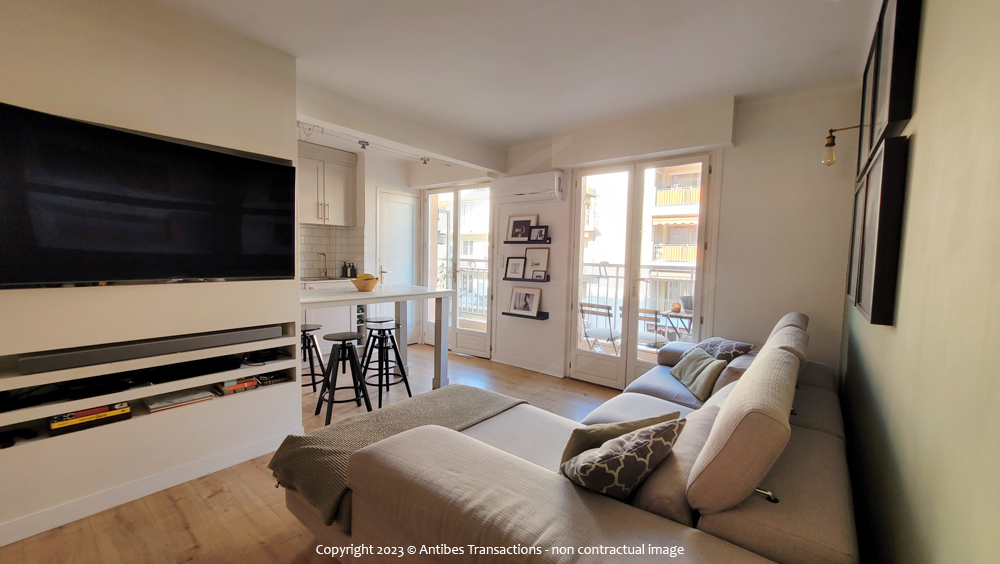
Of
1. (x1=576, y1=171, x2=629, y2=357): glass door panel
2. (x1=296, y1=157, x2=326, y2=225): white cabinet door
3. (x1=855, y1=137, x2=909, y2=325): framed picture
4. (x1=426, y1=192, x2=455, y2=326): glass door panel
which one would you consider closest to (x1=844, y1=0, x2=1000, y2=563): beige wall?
(x1=855, y1=137, x2=909, y2=325): framed picture

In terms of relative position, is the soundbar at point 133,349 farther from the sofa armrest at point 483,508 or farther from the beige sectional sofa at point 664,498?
the sofa armrest at point 483,508

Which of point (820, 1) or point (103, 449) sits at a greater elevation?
point (820, 1)

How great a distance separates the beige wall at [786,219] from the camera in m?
2.80

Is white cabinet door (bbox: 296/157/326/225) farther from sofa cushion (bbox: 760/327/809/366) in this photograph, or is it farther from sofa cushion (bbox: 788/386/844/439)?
sofa cushion (bbox: 788/386/844/439)

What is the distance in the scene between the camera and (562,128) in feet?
12.7

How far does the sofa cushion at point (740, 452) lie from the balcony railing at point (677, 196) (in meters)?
2.71

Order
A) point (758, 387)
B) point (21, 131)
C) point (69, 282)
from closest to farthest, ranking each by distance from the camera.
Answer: point (758, 387) < point (21, 131) < point (69, 282)

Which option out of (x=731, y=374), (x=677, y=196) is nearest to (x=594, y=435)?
(x=731, y=374)

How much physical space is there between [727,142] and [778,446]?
2779mm

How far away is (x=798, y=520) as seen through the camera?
0.96 meters

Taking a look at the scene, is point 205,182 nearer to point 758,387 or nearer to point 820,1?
point 758,387

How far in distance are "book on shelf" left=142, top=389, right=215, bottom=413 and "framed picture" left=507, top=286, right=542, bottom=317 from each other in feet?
9.69

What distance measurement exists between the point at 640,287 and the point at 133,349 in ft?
12.0

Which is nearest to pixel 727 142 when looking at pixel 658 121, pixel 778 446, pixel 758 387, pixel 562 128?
pixel 658 121
